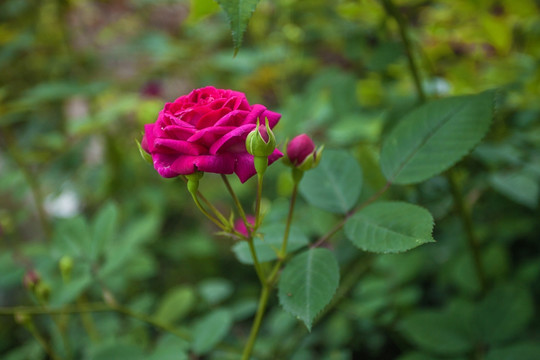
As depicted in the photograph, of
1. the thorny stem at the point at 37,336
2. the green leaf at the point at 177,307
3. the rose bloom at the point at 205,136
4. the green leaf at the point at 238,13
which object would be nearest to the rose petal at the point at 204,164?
the rose bloom at the point at 205,136

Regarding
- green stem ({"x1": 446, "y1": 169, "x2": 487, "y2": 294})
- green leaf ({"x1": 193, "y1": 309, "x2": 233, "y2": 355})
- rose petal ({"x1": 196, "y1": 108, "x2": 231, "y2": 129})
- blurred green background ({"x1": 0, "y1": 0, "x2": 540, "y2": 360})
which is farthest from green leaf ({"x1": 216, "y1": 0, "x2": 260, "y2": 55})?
green leaf ({"x1": 193, "y1": 309, "x2": 233, "y2": 355})

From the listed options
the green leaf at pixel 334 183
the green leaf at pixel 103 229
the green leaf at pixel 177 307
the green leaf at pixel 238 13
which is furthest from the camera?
the green leaf at pixel 177 307

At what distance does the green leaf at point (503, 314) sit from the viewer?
749 mm

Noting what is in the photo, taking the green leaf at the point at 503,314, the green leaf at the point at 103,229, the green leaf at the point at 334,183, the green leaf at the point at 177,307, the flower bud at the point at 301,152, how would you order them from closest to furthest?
the flower bud at the point at 301,152, the green leaf at the point at 334,183, the green leaf at the point at 503,314, the green leaf at the point at 103,229, the green leaf at the point at 177,307

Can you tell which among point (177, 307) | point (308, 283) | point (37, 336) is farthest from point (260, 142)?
point (177, 307)

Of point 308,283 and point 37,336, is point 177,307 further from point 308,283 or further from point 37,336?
point 308,283

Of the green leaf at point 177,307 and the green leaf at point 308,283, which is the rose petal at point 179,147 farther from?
the green leaf at point 177,307

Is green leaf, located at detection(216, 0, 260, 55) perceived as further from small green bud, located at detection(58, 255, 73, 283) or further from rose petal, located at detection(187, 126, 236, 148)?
small green bud, located at detection(58, 255, 73, 283)

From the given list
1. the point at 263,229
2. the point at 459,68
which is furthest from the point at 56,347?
the point at 459,68

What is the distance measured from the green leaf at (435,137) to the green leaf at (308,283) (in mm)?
170

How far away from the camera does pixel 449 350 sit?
0.75m

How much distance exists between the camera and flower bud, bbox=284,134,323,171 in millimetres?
508

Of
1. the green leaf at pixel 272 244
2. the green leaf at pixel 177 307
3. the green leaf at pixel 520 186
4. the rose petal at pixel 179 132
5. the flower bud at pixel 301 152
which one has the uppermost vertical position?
the rose petal at pixel 179 132

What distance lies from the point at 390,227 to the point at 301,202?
72 centimetres
